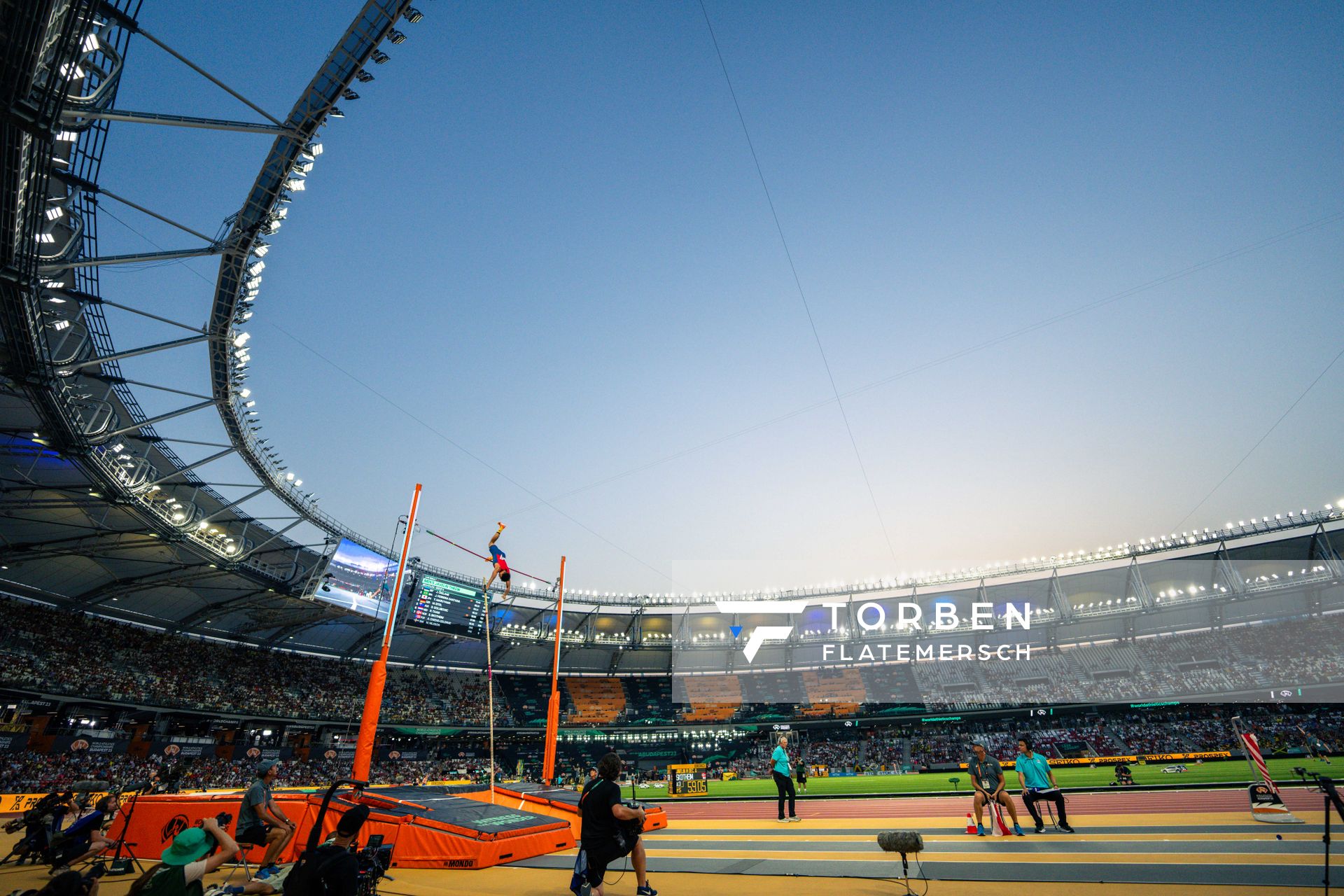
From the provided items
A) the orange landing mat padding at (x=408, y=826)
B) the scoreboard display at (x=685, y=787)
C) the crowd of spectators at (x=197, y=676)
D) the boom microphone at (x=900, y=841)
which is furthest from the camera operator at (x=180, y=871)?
the crowd of spectators at (x=197, y=676)

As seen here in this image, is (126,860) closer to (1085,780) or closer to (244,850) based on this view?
(244,850)

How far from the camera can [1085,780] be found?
25.1m

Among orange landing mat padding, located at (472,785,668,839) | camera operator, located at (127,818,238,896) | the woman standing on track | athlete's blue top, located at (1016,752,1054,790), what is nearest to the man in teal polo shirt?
athlete's blue top, located at (1016,752,1054,790)

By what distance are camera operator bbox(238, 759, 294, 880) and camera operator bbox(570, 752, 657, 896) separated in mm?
5001

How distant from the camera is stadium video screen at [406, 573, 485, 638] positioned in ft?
134

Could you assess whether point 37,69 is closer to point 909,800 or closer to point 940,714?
point 909,800

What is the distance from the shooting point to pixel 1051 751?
4150 centimetres

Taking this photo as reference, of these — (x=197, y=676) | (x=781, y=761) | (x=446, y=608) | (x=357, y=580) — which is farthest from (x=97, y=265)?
(x=197, y=676)

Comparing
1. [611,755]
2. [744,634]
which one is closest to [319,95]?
[611,755]

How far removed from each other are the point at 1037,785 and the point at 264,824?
11996mm

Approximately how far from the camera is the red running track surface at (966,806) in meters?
12.7

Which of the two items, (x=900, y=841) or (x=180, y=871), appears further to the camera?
(x=900, y=841)

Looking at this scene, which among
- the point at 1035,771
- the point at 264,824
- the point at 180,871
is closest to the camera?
the point at 180,871

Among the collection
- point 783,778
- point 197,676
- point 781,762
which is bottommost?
point 783,778
